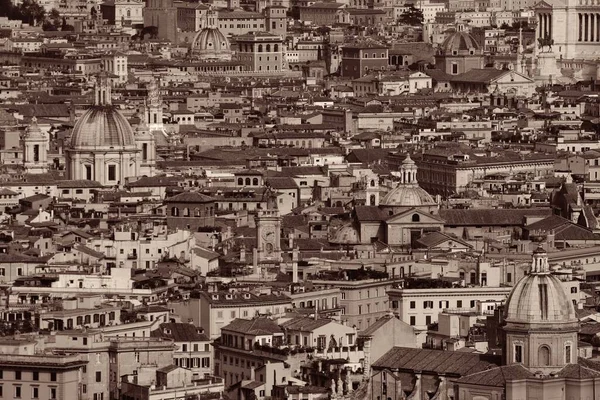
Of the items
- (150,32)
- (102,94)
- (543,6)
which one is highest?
(543,6)

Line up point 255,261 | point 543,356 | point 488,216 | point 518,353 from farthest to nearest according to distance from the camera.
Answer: point 488,216 → point 255,261 → point 518,353 → point 543,356

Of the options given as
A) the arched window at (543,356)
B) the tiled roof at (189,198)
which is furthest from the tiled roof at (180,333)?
the tiled roof at (189,198)

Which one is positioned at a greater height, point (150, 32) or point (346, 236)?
point (150, 32)

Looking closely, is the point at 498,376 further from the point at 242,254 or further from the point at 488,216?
the point at 488,216

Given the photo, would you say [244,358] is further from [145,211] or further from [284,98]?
[284,98]

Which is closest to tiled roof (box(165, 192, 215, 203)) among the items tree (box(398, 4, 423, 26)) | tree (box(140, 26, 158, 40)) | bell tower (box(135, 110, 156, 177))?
bell tower (box(135, 110, 156, 177))

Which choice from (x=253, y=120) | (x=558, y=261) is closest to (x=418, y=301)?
(x=558, y=261)

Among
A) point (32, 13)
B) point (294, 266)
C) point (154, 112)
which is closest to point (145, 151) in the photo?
point (154, 112)
